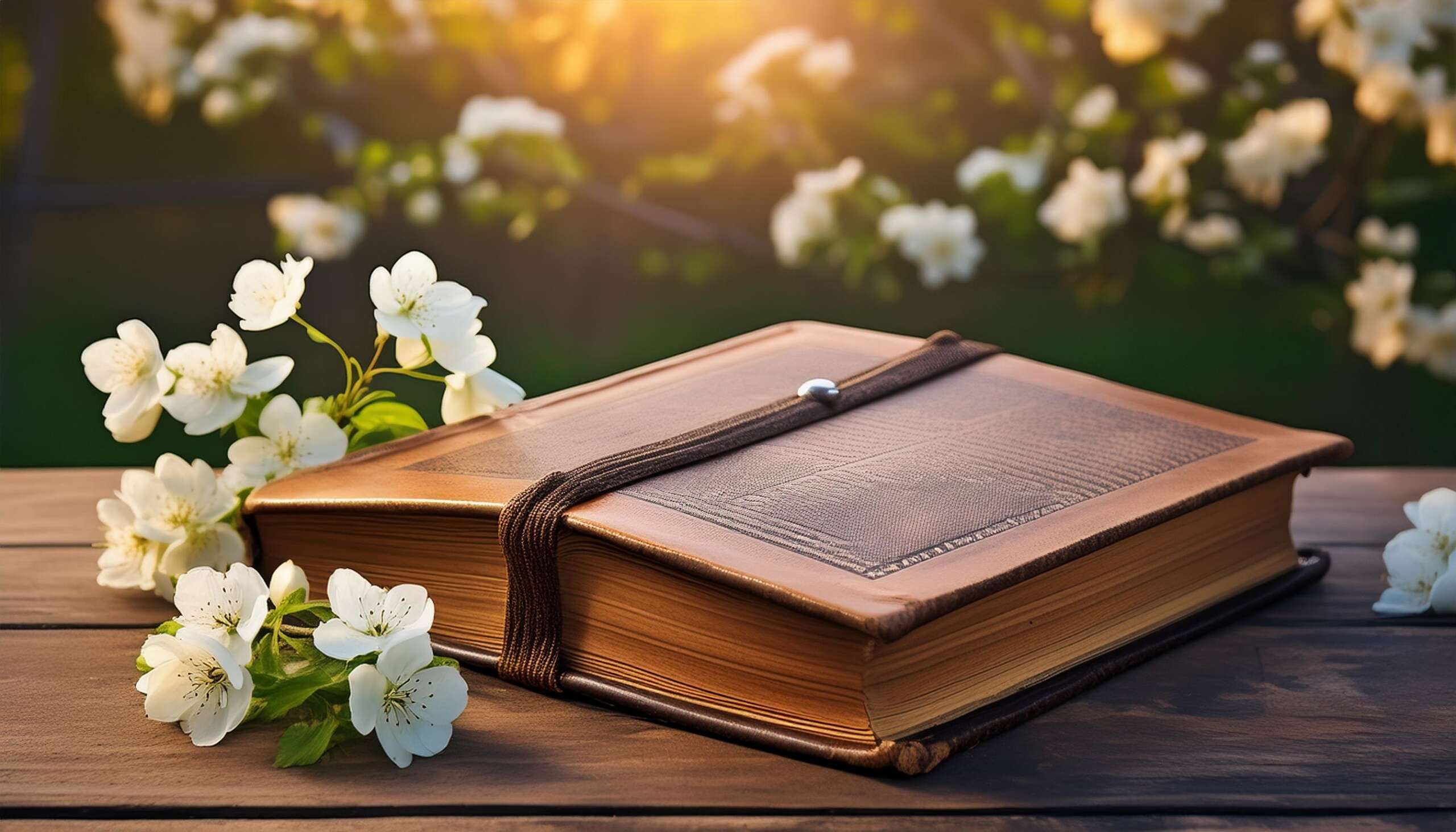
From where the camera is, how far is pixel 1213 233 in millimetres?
2721

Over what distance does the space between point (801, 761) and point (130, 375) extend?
0.60m

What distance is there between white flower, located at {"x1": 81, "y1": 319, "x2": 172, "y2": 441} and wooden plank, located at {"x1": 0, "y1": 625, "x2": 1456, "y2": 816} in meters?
0.19

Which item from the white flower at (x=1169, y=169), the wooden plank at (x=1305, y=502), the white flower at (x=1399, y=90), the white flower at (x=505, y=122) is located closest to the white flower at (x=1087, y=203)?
the white flower at (x=1169, y=169)

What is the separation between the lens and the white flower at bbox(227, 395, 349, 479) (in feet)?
3.72

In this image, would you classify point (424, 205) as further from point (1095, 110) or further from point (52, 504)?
point (52, 504)

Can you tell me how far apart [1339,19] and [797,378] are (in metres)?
1.59

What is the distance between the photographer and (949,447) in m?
1.09

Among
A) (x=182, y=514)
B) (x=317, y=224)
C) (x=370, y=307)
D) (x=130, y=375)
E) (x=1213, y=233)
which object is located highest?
(x=130, y=375)

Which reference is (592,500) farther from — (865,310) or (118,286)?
(118,286)

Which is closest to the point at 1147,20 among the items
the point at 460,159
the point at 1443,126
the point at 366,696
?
the point at 1443,126

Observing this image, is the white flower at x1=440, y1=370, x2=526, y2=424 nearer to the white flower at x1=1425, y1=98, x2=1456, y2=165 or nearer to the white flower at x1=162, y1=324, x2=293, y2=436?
the white flower at x1=162, y1=324, x2=293, y2=436

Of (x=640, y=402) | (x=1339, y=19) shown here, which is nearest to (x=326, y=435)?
(x=640, y=402)

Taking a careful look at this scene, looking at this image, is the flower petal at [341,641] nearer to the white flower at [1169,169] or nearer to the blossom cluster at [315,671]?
the blossom cluster at [315,671]

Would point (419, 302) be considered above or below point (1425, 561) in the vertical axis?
above
